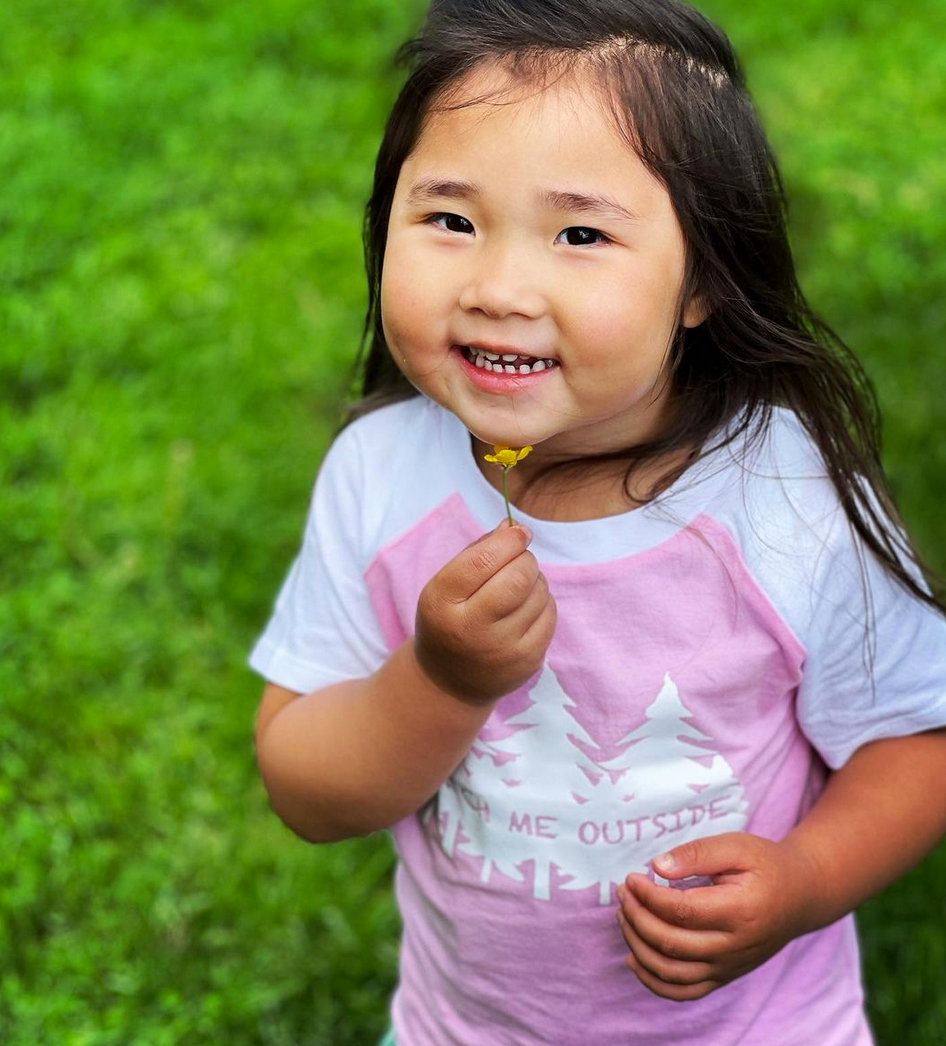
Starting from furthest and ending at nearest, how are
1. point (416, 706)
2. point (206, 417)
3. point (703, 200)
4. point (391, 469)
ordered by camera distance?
point (206, 417), point (391, 469), point (416, 706), point (703, 200)

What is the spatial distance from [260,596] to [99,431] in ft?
1.95

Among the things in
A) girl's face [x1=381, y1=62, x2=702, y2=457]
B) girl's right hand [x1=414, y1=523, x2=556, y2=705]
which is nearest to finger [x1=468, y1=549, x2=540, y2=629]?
girl's right hand [x1=414, y1=523, x2=556, y2=705]

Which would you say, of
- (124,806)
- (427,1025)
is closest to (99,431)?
(124,806)

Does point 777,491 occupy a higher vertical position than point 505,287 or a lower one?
lower

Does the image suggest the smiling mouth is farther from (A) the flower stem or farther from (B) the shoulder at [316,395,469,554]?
(B) the shoulder at [316,395,469,554]

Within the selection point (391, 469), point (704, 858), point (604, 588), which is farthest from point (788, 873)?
point (391, 469)

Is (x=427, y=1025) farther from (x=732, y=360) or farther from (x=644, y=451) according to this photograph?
(x=732, y=360)

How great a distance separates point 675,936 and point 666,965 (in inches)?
1.4

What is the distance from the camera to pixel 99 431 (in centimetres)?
329

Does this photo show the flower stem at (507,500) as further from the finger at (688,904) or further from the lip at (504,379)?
the finger at (688,904)

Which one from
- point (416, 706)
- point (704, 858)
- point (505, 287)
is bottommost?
point (704, 858)

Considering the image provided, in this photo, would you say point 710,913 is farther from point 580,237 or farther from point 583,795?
point 580,237

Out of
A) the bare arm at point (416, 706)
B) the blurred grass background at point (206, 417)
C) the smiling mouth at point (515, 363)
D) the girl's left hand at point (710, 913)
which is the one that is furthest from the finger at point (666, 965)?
the blurred grass background at point (206, 417)

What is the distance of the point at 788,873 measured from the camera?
59.6 inches
